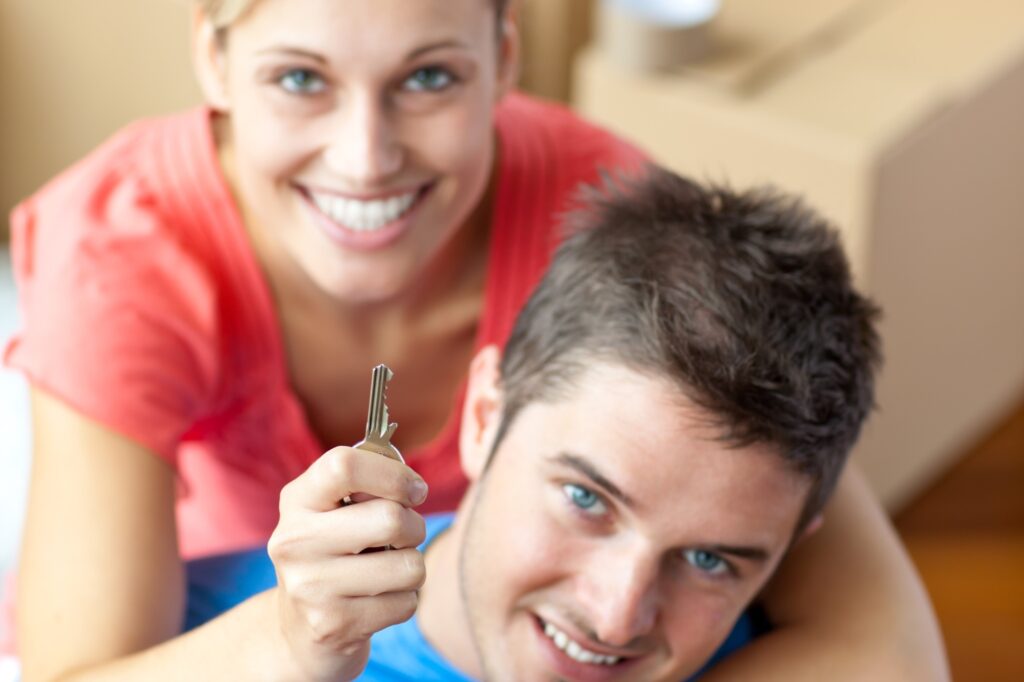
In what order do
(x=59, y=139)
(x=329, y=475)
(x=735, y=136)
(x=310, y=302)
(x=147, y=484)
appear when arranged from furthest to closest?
(x=59, y=139) → (x=735, y=136) → (x=310, y=302) → (x=147, y=484) → (x=329, y=475)

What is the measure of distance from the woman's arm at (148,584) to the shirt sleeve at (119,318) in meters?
0.02

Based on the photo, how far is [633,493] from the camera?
853mm

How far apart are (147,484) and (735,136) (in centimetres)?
95

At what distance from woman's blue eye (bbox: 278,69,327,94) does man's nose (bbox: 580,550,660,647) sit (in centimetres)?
35

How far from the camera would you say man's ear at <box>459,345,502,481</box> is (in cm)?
97

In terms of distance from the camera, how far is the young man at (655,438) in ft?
2.81

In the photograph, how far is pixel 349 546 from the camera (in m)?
0.66

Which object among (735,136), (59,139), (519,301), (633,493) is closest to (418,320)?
(519,301)

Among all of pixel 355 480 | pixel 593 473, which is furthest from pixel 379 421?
pixel 593 473

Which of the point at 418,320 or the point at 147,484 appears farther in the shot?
the point at 418,320

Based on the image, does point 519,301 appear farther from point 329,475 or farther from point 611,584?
point 329,475

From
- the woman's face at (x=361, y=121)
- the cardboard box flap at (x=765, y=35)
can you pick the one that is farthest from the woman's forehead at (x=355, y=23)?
the cardboard box flap at (x=765, y=35)

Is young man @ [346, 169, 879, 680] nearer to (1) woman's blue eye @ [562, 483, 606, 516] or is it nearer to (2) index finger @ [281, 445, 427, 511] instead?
(1) woman's blue eye @ [562, 483, 606, 516]

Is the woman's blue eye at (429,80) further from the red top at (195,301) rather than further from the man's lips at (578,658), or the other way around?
the man's lips at (578,658)
